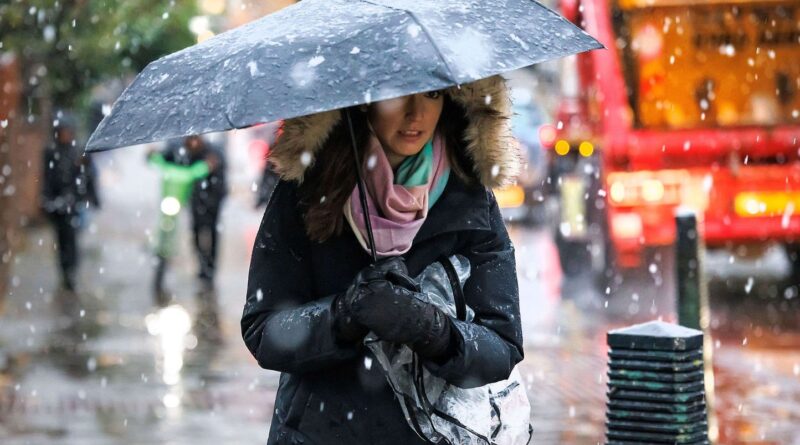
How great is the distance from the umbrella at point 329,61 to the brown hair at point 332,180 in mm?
70

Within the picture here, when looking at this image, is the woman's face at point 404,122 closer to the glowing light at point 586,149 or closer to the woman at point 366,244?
the woman at point 366,244

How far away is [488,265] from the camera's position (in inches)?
132

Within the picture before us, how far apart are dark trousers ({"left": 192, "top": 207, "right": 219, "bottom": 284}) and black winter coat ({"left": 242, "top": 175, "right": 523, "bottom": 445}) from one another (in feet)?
41.4

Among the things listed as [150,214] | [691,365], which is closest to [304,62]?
[691,365]

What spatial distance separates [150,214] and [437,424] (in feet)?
90.6

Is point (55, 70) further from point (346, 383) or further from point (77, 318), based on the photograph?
point (346, 383)

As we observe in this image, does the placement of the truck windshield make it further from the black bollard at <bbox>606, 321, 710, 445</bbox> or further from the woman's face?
the woman's face

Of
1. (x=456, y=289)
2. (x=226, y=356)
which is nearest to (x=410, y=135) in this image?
(x=456, y=289)

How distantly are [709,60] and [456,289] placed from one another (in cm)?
1162

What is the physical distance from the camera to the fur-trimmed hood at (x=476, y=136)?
326cm

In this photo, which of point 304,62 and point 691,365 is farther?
point 691,365

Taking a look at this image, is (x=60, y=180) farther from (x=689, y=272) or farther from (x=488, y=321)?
(x=488, y=321)

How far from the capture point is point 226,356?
34.2 feet

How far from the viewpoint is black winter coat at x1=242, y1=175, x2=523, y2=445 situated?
328 cm
